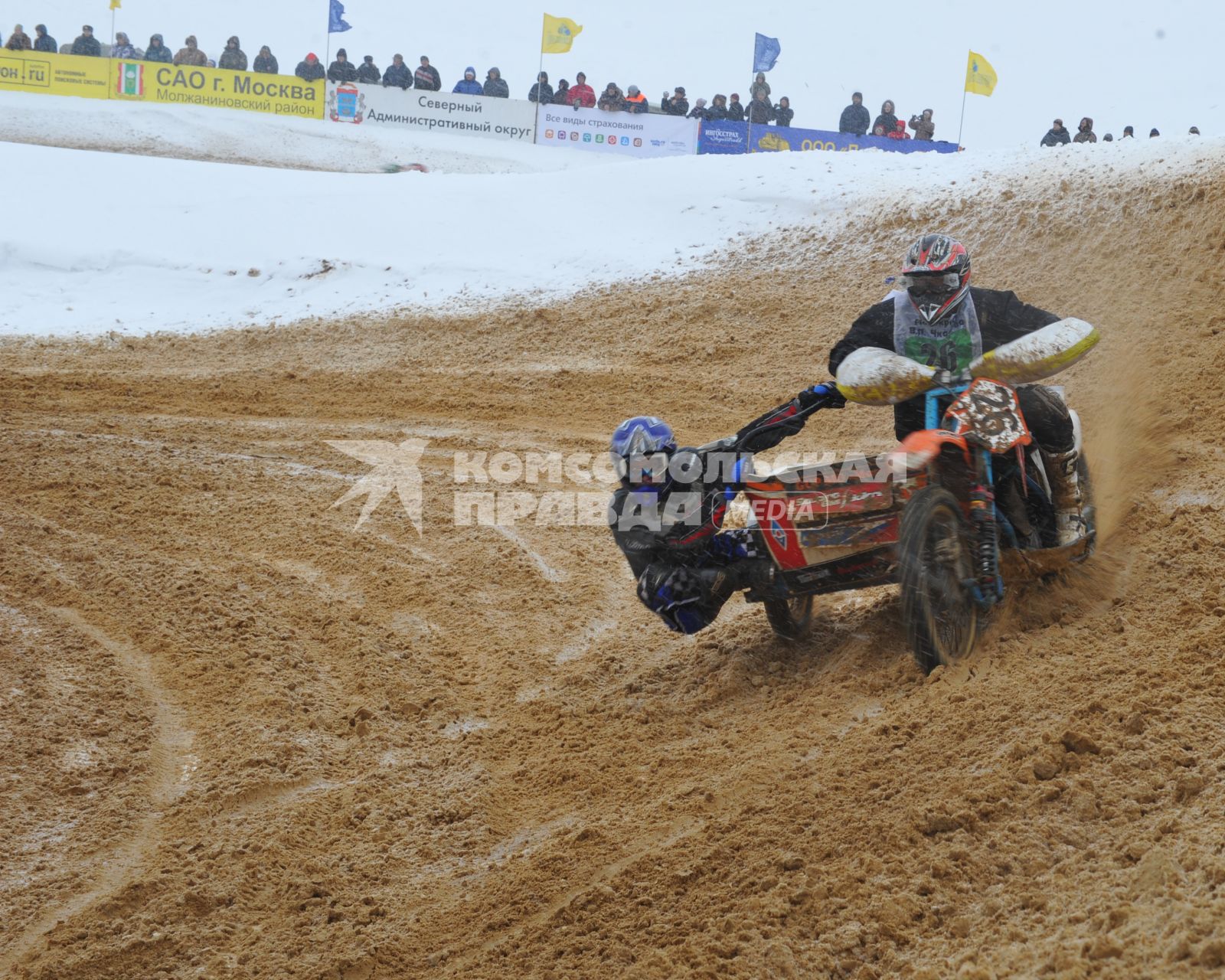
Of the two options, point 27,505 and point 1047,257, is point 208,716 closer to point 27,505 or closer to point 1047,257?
point 27,505

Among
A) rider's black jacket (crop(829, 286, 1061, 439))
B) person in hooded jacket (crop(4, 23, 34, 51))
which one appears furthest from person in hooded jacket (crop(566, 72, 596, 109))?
rider's black jacket (crop(829, 286, 1061, 439))

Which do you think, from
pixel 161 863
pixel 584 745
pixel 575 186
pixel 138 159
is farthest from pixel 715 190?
pixel 161 863

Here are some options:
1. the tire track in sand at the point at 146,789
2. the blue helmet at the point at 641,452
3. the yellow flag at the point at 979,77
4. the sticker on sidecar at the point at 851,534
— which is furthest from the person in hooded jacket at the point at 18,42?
the sticker on sidecar at the point at 851,534

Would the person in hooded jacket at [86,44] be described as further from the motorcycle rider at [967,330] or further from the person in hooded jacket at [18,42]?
the motorcycle rider at [967,330]

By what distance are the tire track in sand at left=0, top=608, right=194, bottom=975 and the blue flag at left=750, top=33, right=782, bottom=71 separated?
74.5ft

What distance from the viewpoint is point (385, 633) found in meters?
6.77

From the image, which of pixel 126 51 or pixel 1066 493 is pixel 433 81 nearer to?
pixel 126 51

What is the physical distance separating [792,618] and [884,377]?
1631mm

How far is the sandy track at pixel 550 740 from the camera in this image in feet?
10.9

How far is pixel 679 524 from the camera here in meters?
5.35

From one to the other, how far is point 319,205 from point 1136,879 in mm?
16776

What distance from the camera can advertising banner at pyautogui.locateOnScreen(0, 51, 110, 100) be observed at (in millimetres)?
25609

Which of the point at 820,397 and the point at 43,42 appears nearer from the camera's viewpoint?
the point at 820,397

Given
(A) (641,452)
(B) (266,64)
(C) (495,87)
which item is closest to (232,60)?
(B) (266,64)
